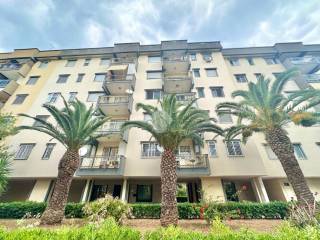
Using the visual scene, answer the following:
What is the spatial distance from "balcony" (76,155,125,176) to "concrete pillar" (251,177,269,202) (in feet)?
41.0

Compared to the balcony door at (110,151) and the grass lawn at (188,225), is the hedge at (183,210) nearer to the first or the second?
the grass lawn at (188,225)

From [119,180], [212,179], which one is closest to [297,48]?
[212,179]

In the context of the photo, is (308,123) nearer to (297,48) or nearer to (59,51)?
(297,48)

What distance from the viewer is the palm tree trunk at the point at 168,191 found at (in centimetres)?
1053

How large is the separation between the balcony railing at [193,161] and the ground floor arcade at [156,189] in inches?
66.7

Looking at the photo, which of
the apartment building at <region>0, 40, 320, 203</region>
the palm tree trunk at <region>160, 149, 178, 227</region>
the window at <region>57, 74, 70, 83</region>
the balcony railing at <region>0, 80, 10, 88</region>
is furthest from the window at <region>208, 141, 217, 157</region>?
the balcony railing at <region>0, 80, 10, 88</region>

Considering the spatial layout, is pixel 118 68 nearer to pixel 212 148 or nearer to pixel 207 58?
pixel 207 58

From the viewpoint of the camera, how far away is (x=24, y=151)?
18.5m

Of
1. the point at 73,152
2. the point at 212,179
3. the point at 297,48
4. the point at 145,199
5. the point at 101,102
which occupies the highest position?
the point at 297,48

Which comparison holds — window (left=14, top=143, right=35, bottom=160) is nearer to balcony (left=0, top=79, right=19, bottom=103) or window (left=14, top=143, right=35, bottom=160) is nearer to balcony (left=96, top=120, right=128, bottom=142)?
balcony (left=96, top=120, right=128, bottom=142)

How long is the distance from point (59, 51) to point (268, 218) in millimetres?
32927

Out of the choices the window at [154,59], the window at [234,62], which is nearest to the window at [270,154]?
the window at [234,62]

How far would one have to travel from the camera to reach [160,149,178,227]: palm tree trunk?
10.5 meters

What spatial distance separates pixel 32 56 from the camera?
88.6 feet
